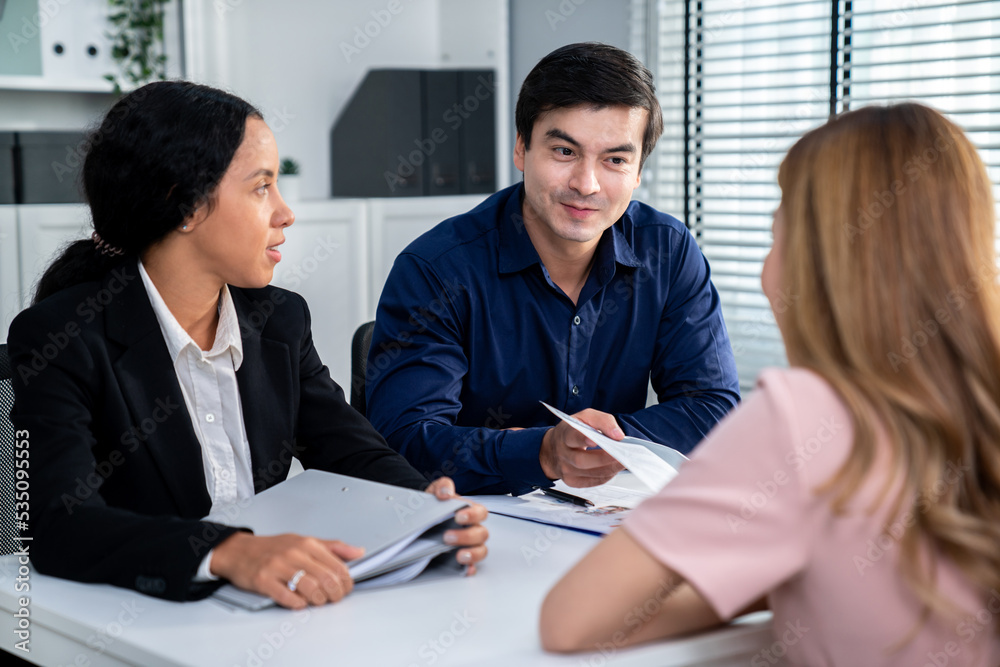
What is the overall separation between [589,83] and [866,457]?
1.10 metres

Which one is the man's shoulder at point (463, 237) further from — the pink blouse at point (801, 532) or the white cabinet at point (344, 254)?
the white cabinet at point (344, 254)

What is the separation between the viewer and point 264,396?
4.68 feet

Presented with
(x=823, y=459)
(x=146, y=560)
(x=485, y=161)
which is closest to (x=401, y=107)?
(x=485, y=161)

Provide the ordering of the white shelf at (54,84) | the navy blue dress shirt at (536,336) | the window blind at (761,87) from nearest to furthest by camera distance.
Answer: the navy blue dress shirt at (536,336)
the window blind at (761,87)
the white shelf at (54,84)

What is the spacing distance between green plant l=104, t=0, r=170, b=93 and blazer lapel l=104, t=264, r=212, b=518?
6.55 feet

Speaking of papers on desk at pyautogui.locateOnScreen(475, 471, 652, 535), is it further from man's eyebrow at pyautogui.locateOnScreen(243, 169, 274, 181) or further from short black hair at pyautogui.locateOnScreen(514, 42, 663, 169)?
short black hair at pyautogui.locateOnScreen(514, 42, 663, 169)

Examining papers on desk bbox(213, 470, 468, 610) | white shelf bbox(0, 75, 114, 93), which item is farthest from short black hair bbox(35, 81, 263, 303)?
white shelf bbox(0, 75, 114, 93)

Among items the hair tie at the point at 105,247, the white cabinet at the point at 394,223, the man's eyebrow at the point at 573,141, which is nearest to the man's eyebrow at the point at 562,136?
the man's eyebrow at the point at 573,141

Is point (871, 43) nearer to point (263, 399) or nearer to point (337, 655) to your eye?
point (263, 399)

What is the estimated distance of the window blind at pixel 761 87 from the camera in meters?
2.62

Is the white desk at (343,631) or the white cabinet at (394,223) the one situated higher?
the white cabinet at (394,223)

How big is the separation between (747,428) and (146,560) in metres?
0.63

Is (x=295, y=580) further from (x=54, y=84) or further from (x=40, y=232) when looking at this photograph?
(x=54, y=84)

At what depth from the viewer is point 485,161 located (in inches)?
142
